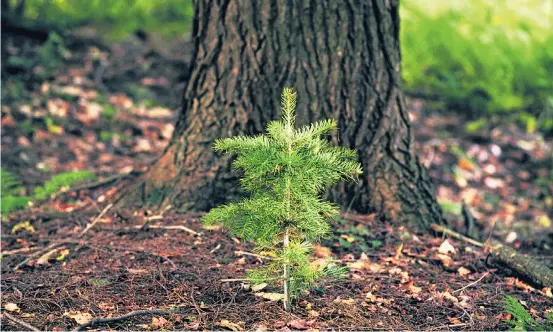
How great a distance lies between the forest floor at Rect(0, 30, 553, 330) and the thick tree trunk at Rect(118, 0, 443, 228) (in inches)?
8.2

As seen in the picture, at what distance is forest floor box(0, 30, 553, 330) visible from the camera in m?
2.83

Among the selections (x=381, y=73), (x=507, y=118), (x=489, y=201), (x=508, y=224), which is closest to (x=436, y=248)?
(x=381, y=73)

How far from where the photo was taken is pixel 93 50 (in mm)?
7645

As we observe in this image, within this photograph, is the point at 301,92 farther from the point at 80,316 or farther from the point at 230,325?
the point at 80,316

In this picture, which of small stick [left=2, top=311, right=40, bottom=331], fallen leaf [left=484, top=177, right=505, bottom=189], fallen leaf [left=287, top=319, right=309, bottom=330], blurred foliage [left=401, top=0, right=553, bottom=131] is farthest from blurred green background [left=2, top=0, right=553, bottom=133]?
small stick [left=2, top=311, right=40, bottom=331]

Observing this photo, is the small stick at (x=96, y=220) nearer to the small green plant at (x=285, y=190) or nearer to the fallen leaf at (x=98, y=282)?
the fallen leaf at (x=98, y=282)

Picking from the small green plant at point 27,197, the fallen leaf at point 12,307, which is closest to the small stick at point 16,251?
the small green plant at point 27,197

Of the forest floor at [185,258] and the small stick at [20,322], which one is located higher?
the forest floor at [185,258]

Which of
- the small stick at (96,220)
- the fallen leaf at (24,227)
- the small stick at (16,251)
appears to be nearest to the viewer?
the small stick at (16,251)

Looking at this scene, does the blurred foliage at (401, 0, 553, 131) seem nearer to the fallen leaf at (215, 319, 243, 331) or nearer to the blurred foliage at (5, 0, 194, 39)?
the blurred foliage at (5, 0, 194, 39)

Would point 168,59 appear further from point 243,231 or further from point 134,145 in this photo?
point 243,231

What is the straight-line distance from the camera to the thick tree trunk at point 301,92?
3812mm

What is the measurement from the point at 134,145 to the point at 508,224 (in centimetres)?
336

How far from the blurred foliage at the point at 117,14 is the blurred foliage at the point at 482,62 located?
2.97 meters
